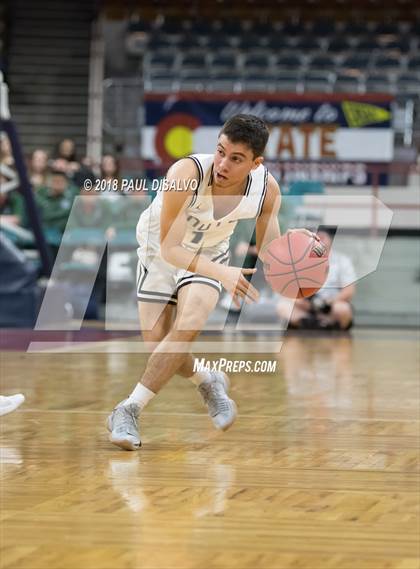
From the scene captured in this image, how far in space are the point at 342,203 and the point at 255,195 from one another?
9.73 meters

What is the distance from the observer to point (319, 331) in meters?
12.6

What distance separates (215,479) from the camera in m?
4.29

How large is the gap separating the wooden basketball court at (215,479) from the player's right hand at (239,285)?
0.69 meters

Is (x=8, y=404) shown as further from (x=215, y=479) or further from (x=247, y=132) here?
(x=247, y=132)

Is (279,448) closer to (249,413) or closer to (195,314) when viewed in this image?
(195,314)

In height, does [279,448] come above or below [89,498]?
below

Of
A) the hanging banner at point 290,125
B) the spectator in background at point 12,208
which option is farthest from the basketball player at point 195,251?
the hanging banner at point 290,125

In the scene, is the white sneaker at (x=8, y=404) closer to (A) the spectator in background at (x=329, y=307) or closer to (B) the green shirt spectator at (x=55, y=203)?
(A) the spectator in background at (x=329, y=307)

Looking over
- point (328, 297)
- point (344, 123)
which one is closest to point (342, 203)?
point (344, 123)

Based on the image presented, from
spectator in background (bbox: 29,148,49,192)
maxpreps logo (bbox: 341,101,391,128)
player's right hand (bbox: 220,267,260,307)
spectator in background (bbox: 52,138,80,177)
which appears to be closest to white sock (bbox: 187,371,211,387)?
player's right hand (bbox: 220,267,260,307)

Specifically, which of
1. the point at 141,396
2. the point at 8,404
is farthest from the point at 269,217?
the point at 8,404

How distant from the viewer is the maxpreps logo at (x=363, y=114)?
16172 millimetres

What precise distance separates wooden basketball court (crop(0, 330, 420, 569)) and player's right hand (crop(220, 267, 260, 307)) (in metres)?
0.69

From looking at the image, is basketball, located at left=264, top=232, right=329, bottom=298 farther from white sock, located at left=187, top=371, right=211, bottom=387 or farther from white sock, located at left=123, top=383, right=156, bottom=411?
white sock, located at left=123, top=383, right=156, bottom=411
